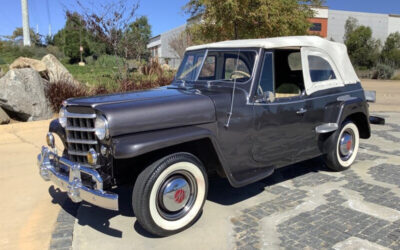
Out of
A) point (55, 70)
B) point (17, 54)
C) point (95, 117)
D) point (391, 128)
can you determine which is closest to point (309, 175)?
point (95, 117)

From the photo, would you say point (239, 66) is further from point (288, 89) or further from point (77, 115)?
point (77, 115)

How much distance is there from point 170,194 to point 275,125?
1554mm

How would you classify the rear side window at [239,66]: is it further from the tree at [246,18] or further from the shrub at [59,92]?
the shrub at [59,92]

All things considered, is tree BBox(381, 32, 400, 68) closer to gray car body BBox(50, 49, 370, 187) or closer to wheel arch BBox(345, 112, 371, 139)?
wheel arch BBox(345, 112, 371, 139)

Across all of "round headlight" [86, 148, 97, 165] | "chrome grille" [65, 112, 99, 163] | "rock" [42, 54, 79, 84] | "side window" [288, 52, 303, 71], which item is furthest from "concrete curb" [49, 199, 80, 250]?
"rock" [42, 54, 79, 84]

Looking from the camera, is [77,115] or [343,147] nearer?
[77,115]

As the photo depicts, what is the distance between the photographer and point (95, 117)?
3137 millimetres

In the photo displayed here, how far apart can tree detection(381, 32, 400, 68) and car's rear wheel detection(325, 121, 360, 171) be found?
3418cm

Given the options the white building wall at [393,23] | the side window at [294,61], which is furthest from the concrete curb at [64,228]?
the white building wall at [393,23]

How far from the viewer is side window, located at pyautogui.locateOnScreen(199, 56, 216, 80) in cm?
437

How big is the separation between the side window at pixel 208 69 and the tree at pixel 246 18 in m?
4.83

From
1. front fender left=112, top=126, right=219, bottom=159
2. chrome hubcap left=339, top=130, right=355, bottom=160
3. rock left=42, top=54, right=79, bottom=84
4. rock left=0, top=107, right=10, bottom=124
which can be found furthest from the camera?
rock left=42, top=54, right=79, bottom=84

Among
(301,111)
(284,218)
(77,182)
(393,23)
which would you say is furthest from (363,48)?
(77,182)

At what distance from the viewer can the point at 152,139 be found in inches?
119
